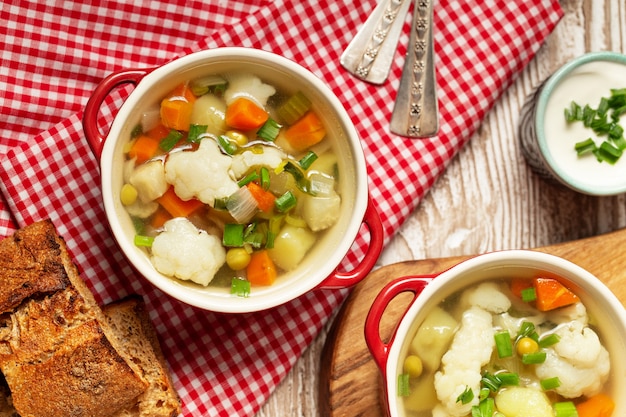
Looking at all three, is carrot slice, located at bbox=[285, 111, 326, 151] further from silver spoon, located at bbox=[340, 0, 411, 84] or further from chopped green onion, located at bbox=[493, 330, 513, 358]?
chopped green onion, located at bbox=[493, 330, 513, 358]

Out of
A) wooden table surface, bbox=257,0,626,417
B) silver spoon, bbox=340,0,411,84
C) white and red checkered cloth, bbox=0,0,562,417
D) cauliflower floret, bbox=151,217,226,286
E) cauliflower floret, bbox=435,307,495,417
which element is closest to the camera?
cauliflower floret, bbox=435,307,495,417

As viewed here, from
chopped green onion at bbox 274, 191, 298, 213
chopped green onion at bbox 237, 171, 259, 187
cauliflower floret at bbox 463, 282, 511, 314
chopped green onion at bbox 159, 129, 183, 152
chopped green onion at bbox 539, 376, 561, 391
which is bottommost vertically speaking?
chopped green onion at bbox 539, 376, 561, 391

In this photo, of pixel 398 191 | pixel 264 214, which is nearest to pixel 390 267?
pixel 398 191

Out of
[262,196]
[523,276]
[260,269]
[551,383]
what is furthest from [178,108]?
[551,383]

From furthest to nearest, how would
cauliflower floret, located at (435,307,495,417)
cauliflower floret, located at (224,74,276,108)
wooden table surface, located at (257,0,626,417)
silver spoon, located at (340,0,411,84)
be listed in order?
1. wooden table surface, located at (257,0,626,417)
2. silver spoon, located at (340,0,411,84)
3. cauliflower floret, located at (224,74,276,108)
4. cauliflower floret, located at (435,307,495,417)

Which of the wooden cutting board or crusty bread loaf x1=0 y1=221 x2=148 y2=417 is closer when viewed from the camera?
crusty bread loaf x1=0 y1=221 x2=148 y2=417

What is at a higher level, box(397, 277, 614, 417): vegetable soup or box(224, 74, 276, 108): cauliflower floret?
box(224, 74, 276, 108): cauliflower floret

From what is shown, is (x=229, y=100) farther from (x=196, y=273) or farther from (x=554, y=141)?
(x=554, y=141)

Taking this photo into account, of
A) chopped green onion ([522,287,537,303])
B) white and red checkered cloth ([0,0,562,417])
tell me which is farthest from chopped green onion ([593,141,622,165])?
chopped green onion ([522,287,537,303])

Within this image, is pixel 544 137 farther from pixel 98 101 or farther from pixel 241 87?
pixel 98 101
